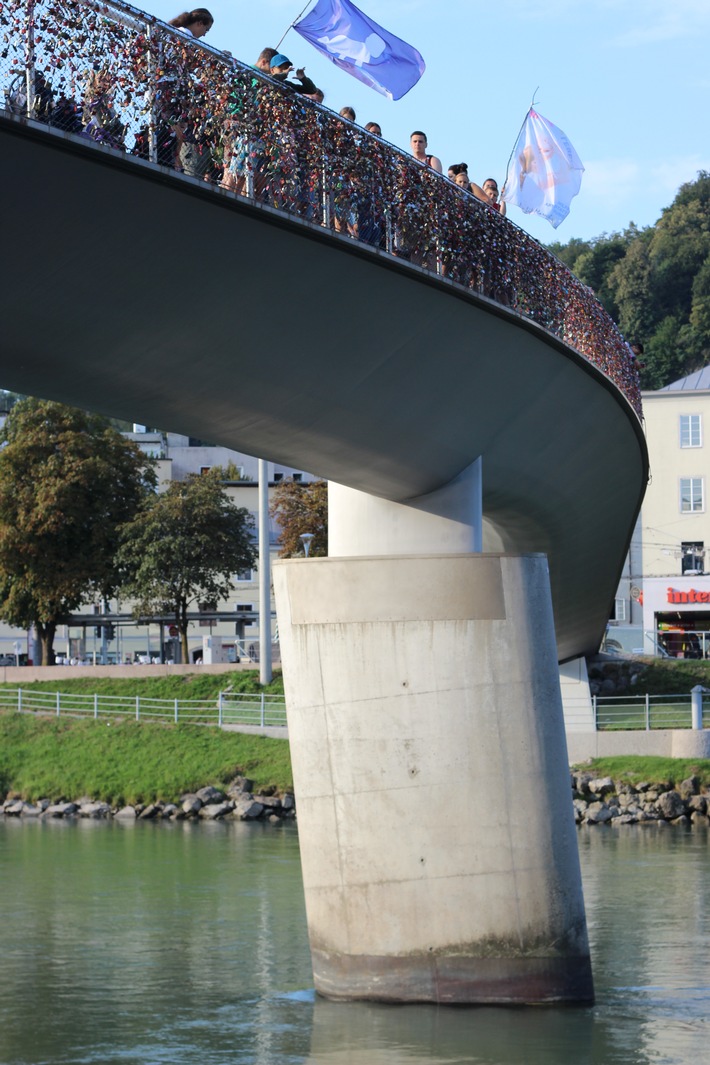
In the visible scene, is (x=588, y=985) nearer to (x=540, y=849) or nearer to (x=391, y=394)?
(x=540, y=849)

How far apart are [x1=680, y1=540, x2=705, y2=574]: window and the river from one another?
3472 cm

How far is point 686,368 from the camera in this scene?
4350 inches

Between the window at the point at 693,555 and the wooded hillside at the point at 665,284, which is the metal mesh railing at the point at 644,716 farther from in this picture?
the wooded hillside at the point at 665,284

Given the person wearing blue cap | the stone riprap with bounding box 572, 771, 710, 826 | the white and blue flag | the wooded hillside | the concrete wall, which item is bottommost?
the stone riprap with bounding box 572, 771, 710, 826

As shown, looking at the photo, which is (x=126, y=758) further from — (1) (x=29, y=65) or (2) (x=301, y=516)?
(1) (x=29, y=65)

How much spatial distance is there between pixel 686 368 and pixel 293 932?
92.1 metres

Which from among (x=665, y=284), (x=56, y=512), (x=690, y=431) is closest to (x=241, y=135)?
(x=56, y=512)

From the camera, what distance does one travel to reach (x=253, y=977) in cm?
1933

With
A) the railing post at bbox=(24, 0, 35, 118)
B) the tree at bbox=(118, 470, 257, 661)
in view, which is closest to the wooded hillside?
the tree at bbox=(118, 470, 257, 661)

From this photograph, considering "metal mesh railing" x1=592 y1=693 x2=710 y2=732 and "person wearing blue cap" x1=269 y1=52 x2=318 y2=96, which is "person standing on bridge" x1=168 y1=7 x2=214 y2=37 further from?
"metal mesh railing" x1=592 y1=693 x2=710 y2=732

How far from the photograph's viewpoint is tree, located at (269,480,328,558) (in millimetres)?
60312

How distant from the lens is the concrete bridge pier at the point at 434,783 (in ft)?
54.9

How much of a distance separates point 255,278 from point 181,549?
136 ft

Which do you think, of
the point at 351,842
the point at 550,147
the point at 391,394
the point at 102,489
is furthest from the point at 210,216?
the point at 102,489
